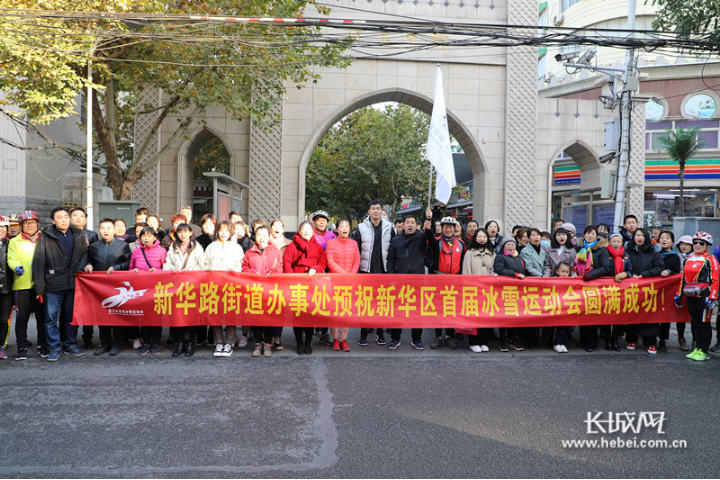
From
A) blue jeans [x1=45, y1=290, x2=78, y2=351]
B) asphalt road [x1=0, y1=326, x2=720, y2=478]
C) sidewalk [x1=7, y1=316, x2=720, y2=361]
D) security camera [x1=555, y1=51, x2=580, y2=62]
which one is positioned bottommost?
sidewalk [x1=7, y1=316, x2=720, y2=361]

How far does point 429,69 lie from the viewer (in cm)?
1669

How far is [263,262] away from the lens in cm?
717

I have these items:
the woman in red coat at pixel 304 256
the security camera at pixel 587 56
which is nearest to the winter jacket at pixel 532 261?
the woman in red coat at pixel 304 256

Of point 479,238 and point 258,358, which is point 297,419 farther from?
point 479,238

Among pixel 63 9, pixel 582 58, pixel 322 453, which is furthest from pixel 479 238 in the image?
pixel 63 9

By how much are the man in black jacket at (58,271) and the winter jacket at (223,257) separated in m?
1.68

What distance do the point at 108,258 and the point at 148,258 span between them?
1.72ft

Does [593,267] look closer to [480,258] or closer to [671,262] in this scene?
[671,262]

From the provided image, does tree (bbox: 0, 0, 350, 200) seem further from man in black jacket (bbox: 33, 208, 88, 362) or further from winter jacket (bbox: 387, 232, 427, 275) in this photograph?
winter jacket (bbox: 387, 232, 427, 275)

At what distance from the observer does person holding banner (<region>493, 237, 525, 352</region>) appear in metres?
7.29

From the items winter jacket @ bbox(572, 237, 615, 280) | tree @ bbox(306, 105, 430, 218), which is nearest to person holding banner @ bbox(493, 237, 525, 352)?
winter jacket @ bbox(572, 237, 615, 280)

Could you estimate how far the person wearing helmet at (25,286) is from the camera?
6.54m

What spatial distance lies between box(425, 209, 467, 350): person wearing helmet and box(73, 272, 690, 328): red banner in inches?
18.9

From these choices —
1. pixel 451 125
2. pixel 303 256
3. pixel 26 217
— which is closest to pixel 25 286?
pixel 26 217
